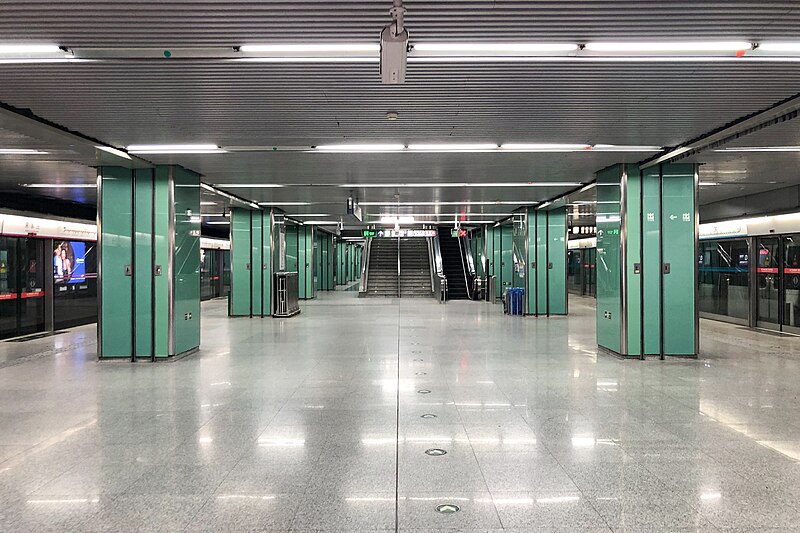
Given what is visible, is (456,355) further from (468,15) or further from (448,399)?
(468,15)

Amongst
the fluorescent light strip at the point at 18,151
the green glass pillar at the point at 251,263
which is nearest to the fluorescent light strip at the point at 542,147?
the fluorescent light strip at the point at 18,151

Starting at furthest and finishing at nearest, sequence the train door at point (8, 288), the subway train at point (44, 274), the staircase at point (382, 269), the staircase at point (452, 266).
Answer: the staircase at point (382, 269) < the staircase at point (452, 266) < the subway train at point (44, 274) < the train door at point (8, 288)

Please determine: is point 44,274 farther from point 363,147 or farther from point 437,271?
point 437,271

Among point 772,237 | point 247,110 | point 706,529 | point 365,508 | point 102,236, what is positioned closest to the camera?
point 706,529

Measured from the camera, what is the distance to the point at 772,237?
12.4 metres

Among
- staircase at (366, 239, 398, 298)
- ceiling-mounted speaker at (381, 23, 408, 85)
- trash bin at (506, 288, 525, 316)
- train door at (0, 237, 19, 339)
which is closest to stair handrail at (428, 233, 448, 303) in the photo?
staircase at (366, 239, 398, 298)

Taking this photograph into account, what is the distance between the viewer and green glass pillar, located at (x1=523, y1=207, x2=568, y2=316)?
15981 millimetres

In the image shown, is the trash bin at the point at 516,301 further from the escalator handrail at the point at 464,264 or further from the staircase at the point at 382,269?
the staircase at the point at 382,269

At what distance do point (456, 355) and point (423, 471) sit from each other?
4935 millimetres

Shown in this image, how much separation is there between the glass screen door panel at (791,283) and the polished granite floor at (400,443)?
3987mm

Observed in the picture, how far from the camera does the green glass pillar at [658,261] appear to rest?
860cm

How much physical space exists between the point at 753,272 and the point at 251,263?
45.7 feet

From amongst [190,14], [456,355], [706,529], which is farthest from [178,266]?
[706,529]

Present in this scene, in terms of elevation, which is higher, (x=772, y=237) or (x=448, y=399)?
(x=772, y=237)
